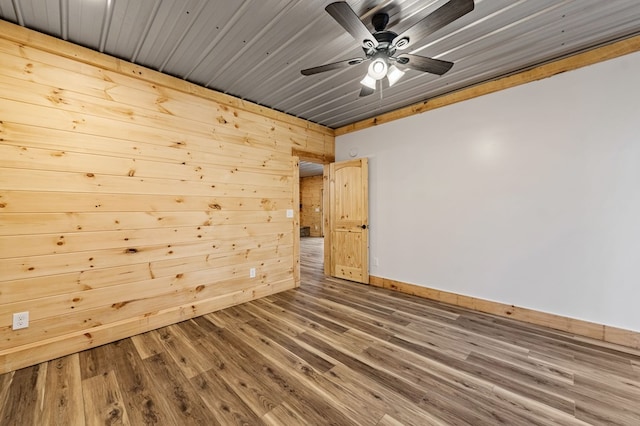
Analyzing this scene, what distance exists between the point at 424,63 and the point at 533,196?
6.70 ft

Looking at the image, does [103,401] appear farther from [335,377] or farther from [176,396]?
[335,377]

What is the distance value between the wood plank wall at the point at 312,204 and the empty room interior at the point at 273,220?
7552 millimetres

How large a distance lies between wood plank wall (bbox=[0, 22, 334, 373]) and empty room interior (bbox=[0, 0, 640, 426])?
0.06 ft

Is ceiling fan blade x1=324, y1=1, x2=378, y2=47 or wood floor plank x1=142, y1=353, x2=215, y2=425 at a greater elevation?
ceiling fan blade x1=324, y1=1, x2=378, y2=47

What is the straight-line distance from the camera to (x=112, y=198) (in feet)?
8.28

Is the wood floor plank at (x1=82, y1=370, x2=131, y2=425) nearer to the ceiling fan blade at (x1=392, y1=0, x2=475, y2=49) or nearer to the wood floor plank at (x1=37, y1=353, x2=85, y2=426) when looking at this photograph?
the wood floor plank at (x1=37, y1=353, x2=85, y2=426)

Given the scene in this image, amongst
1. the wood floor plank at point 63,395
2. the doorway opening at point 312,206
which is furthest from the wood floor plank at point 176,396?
the doorway opening at point 312,206

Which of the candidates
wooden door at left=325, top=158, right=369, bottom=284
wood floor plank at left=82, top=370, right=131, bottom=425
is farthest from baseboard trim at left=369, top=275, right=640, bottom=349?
wood floor plank at left=82, top=370, right=131, bottom=425

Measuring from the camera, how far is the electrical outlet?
6.81 ft

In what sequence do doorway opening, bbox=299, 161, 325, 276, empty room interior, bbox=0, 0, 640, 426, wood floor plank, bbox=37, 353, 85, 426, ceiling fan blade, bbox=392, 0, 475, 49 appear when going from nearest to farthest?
1. ceiling fan blade, bbox=392, 0, 475, 49
2. wood floor plank, bbox=37, 353, 85, 426
3. empty room interior, bbox=0, 0, 640, 426
4. doorway opening, bbox=299, 161, 325, 276

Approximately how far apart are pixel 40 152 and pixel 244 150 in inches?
76.5

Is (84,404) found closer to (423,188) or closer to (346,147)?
(423,188)

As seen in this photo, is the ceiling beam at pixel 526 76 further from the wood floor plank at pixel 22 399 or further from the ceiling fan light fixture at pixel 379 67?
the wood floor plank at pixel 22 399

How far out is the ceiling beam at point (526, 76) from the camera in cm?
241
